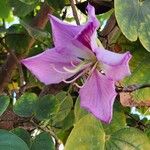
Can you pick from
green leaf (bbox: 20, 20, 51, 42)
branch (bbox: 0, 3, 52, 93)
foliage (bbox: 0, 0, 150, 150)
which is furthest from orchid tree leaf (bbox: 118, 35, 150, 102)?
branch (bbox: 0, 3, 52, 93)

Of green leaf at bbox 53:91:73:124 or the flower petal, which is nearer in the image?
the flower petal

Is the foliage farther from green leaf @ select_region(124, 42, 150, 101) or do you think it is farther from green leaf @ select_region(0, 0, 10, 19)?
green leaf @ select_region(0, 0, 10, 19)

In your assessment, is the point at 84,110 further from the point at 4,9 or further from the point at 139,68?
the point at 4,9

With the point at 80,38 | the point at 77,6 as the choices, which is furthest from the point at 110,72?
the point at 77,6

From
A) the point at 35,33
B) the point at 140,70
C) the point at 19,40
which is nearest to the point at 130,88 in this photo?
the point at 140,70

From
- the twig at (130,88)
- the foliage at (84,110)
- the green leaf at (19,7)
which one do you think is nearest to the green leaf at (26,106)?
the foliage at (84,110)

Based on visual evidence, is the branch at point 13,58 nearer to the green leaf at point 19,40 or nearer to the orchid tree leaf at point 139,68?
the green leaf at point 19,40

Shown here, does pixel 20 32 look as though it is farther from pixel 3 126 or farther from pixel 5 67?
pixel 3 126
